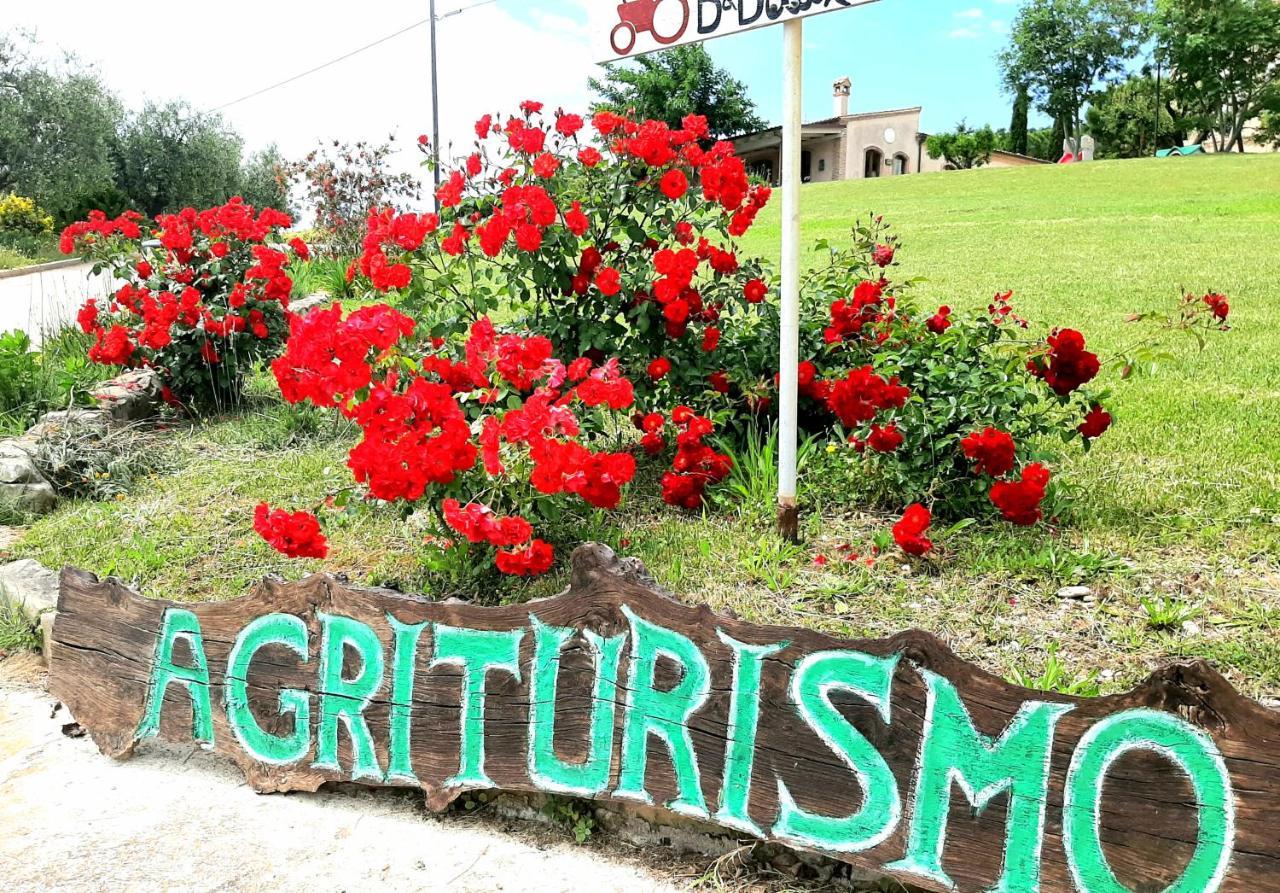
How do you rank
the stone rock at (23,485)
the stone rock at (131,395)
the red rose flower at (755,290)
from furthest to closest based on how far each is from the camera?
the stone rock at (131,395), the stone rock at (23,485), the red rose flower at (755,290)

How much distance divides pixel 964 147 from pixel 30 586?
1798 inches

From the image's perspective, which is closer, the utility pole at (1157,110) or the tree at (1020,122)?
the utility pole at (1157,110)

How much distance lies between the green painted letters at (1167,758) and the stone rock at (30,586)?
338 cm

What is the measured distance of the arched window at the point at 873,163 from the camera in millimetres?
45219

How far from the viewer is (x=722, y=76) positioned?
4409 cm

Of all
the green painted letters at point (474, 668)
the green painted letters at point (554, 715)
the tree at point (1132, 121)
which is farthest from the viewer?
the tree at point (1132, 121)

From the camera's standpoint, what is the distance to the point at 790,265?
3.11 metres

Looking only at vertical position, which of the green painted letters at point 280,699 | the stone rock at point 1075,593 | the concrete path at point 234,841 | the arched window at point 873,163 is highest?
the arched window at point 873,163

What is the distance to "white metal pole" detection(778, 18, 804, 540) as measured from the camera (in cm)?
305

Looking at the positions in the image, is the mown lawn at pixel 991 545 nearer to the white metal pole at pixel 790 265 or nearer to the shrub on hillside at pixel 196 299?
the white metal pole at pixel 790 265

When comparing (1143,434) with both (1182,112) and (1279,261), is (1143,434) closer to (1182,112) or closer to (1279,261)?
(1279,261)

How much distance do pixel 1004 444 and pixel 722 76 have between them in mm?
44307

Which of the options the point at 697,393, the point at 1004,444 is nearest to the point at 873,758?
the point at 1004,444

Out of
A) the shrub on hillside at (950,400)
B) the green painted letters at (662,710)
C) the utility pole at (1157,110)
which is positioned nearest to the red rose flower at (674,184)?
the shrub on hillside at (950,400)
